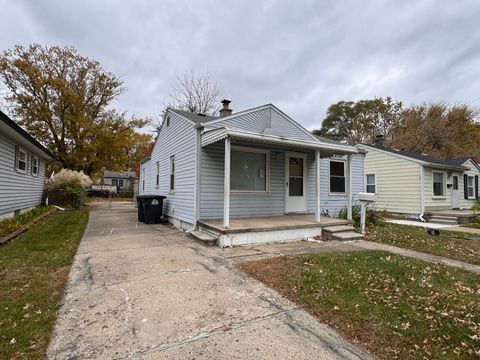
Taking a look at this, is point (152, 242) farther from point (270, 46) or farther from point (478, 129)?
point (478, 129)

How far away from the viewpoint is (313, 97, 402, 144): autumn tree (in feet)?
93.2

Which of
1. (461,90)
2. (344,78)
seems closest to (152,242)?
(344,78)

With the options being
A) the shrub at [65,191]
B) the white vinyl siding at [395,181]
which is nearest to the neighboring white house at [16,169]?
the shrub at [65,191]

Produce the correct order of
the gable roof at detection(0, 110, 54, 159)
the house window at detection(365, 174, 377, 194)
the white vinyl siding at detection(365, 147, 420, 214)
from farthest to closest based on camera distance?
the house window at detection(365, 174, 377, 194)
the white vinyl siding at detection(365, 147, 420, 214)
the gable roof at detection(0, 110, 54, 159)

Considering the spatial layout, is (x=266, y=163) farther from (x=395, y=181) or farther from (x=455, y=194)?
(x=455, y=194)

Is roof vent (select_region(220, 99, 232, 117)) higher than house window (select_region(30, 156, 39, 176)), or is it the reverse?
roof vent (select_region(220, 99, 232, 117))

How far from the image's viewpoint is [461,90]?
2439 cm

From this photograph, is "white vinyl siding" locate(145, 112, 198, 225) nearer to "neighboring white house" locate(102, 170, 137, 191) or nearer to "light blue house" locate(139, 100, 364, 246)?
"light blue house" locate(139, 100, 364, 246)

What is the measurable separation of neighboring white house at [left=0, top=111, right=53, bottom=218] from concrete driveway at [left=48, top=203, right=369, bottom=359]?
5586 millimetres

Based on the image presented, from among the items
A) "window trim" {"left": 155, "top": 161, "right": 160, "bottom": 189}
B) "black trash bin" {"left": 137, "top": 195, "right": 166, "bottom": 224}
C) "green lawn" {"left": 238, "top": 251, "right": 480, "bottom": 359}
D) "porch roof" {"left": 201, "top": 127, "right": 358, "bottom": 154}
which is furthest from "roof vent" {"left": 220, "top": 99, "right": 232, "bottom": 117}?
"green lawn" {"left": 238, "top": 251, "right": 480, "bottom": 359}

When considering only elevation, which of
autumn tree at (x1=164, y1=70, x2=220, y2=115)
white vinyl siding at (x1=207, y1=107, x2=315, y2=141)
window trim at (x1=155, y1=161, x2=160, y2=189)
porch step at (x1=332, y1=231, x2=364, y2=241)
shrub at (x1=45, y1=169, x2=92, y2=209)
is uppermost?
autumn tree at (x1=164, y1=70, x2=220, y2=115)

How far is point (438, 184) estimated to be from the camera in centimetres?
1382

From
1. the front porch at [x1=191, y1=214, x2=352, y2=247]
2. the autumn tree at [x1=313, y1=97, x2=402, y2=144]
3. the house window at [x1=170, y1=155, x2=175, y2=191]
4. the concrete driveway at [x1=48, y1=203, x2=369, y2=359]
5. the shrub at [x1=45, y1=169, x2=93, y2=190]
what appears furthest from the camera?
the autumn tree at [x1=313, y1=97, x2=402, y2=144]

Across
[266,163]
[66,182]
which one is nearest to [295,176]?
[266,163]
